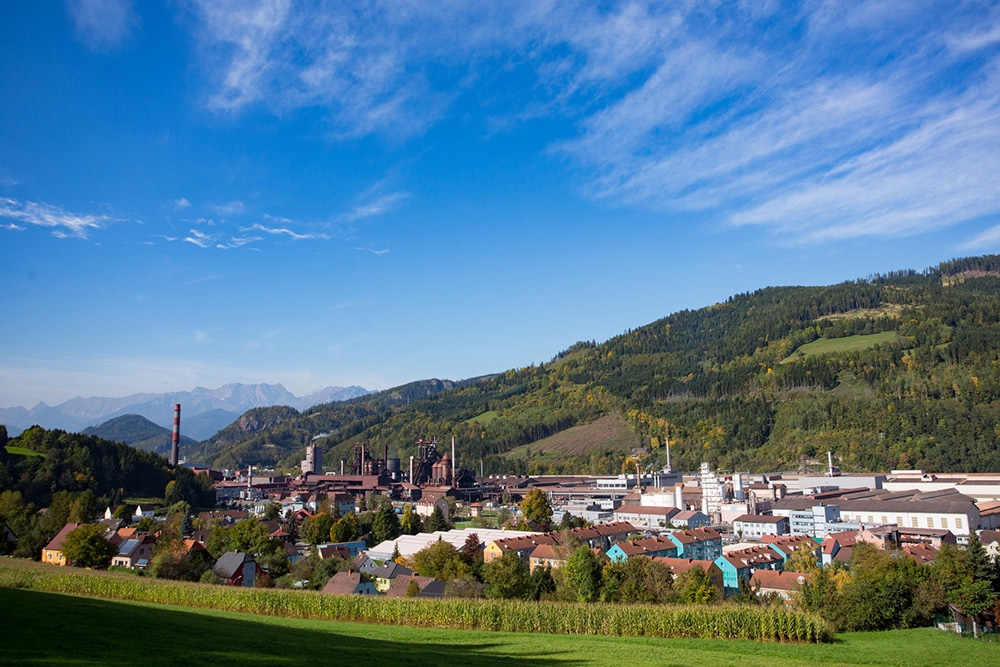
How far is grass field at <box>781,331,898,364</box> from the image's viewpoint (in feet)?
412

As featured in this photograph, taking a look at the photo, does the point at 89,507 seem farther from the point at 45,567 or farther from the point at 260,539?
the point at 45,567

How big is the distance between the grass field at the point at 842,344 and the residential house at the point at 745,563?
98.2m

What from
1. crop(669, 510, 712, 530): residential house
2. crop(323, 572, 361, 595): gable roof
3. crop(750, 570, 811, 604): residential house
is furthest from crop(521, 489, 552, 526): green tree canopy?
crop(323, 572, 361, 595): gable roof

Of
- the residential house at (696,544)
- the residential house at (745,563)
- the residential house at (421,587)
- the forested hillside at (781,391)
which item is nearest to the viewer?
the residential house at (421,587)

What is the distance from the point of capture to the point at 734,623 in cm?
1931

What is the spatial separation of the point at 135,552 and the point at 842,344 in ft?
450

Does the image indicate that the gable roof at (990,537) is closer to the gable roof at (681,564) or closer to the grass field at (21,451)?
the gable roof at (681,564)

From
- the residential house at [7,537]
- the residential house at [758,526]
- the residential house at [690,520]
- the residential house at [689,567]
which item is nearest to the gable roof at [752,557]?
the residential house at [689,567]

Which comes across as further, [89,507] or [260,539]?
[89,507]

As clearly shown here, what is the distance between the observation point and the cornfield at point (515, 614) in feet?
63.2

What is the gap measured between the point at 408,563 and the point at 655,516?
31.1m

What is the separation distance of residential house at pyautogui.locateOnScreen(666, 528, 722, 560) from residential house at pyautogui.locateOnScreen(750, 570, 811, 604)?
908 centimetres

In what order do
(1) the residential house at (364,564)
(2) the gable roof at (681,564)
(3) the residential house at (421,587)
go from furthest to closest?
(1) the residential house at (364,564) < (2) the gable roof at (681,564) < (3) the residential house at (421,587)

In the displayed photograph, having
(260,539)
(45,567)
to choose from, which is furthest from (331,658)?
(260,539)
